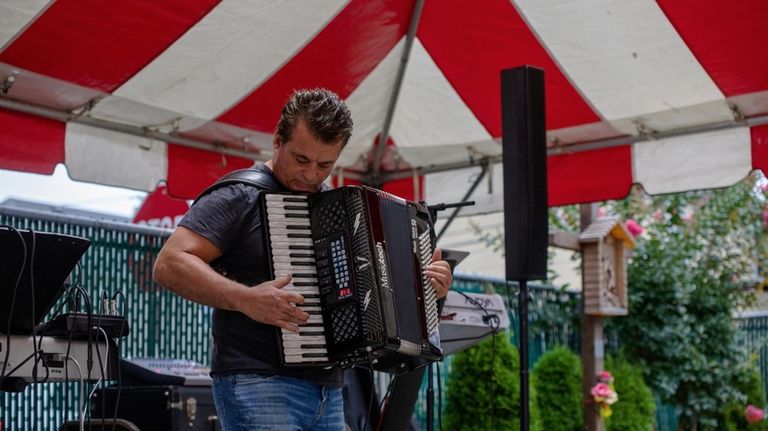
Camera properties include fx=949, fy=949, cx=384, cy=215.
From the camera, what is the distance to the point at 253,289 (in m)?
2.43

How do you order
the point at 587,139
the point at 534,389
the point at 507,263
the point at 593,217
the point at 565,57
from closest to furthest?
the point at 507,263, the point at 565,57, the point at 587,139, the point at 534,389, the point at 593,217

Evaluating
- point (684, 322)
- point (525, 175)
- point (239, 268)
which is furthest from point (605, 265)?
point (239, 268)

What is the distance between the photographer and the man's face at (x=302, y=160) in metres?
2.64

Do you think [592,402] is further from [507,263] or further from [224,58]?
[224,58]

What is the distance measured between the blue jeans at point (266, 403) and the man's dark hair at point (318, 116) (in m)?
0.67

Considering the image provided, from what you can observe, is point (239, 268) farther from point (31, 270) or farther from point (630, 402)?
point (630, 402)

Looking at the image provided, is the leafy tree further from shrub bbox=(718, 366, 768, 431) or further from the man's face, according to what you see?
the man's face

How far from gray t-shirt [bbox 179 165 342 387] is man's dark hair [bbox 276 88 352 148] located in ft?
0.68

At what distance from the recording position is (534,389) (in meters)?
6.45

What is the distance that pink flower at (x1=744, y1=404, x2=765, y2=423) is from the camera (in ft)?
24.5

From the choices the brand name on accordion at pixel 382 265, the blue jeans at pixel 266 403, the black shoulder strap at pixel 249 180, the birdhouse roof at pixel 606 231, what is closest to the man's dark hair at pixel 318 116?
the black shoulder strap at pixel 249 180

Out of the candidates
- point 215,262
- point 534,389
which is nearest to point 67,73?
point 215,262

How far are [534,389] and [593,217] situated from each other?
1387mm

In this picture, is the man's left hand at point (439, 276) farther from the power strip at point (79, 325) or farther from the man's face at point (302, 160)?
the power strip at point (79, 325)
